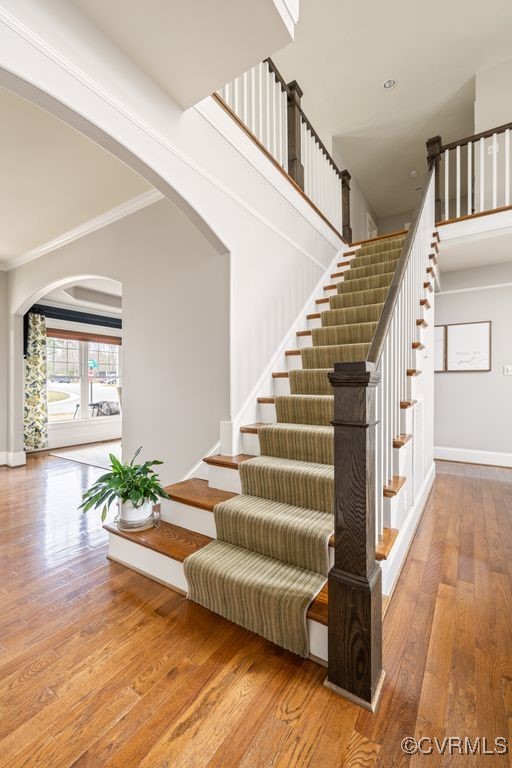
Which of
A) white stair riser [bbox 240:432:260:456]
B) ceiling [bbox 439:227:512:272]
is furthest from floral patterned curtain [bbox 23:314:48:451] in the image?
ceiling [bbox 439:227:512:272]

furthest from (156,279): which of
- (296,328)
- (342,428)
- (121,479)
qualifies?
(342,428)

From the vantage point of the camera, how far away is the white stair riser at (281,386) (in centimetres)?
285

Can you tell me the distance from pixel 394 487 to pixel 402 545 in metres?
0.57

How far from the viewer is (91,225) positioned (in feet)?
11.3

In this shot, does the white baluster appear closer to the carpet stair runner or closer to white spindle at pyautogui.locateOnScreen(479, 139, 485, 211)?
white spindle at pyautogui.locateOnScreen(479, 139, 485, 211)

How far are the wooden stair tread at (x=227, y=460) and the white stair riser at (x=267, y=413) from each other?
14.2 inches

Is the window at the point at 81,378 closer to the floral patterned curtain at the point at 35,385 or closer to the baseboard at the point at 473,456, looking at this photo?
the floral patterned curtain at the point at 35,385

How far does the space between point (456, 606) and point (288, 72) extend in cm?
551

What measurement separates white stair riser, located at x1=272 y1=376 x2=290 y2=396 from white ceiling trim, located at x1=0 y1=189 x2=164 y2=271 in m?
1.76

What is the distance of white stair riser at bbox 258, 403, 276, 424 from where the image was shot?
2.64 metres

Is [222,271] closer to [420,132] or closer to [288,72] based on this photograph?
[288,72]

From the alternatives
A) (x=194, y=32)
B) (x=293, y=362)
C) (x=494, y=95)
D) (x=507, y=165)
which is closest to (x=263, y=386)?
(x=293, y=362)

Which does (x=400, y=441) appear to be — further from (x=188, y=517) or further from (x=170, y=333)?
(x=170, y=333)

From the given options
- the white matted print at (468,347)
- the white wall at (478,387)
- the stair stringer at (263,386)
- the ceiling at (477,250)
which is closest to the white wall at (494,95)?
the ceiling at (477,250)
